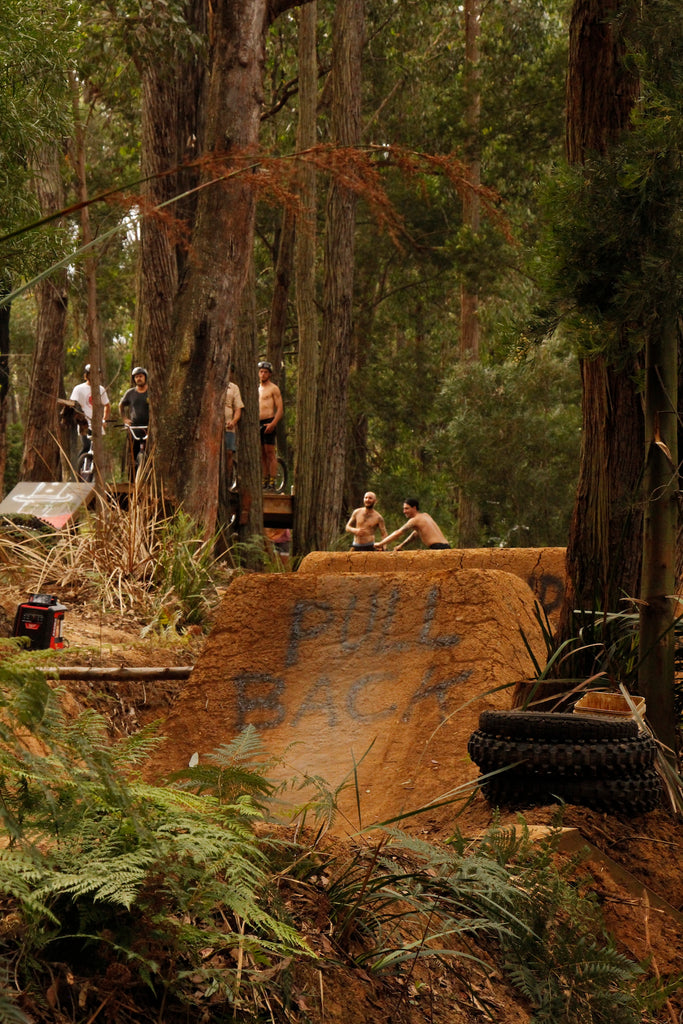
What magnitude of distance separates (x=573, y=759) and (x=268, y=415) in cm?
1305

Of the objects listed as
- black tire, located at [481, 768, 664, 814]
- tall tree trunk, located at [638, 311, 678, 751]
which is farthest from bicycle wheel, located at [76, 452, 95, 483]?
black tire, located at [481, 768, 664, 814]

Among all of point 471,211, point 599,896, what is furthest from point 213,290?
point 471,211

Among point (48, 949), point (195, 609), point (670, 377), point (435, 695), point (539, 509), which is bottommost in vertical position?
point (539, 509)

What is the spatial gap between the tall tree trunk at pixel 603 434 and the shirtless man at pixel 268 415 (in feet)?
36.7

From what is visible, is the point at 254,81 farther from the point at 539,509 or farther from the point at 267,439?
the point at 539,509

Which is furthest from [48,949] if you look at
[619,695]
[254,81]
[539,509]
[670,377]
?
[539,509]

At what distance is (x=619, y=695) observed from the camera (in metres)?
4.52

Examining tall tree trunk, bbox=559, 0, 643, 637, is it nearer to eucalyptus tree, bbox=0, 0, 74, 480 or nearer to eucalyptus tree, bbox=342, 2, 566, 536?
eucalyptus tree, bbox=0, 0, 74, 480

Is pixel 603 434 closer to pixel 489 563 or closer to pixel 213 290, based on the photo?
pixel 489 563

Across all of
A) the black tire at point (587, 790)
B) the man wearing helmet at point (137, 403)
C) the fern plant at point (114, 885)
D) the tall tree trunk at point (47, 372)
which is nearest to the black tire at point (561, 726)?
the black tire at point (587, 790)

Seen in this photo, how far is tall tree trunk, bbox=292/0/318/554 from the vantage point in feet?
54.8

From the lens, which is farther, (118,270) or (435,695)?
(118,270)

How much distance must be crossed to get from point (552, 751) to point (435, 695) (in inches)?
73.6

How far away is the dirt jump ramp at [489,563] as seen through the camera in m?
8.36
